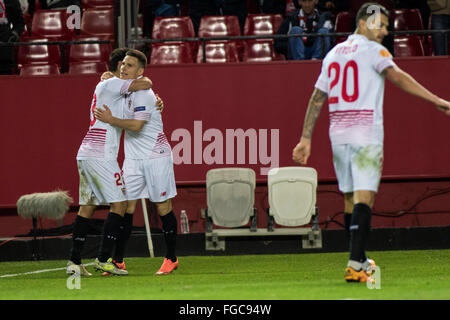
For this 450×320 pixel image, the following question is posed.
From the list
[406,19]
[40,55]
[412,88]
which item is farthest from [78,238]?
[406,19]

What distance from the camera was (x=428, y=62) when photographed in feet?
41.1

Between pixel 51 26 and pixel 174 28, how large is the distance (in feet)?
7.58

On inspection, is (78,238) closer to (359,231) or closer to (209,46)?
(359,231)

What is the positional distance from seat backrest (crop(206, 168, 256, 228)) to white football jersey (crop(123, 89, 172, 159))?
338cm

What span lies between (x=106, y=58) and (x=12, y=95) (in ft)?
5.01

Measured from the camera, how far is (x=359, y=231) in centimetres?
640

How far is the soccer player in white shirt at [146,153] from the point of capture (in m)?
8.84

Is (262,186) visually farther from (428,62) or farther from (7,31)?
(7,31)

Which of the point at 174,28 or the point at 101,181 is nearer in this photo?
the point at 101,181

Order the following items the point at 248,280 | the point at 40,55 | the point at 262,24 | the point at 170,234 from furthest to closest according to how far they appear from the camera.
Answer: the point at 40,55 < the point at 262,24 < the point at 170,234 < the point at 248,280

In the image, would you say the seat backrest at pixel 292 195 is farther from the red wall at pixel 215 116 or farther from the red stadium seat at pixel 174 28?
the red stadium seat at pixel 174 28

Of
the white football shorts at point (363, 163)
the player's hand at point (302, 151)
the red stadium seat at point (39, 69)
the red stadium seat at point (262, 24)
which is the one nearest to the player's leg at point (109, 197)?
the player's hand at point (302, 151)

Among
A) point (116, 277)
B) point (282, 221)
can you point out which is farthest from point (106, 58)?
point (116, 277)

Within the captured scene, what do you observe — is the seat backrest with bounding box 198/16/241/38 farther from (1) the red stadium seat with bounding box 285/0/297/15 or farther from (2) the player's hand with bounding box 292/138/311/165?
(2) the player's hand with bounding box 292/138/311/165
